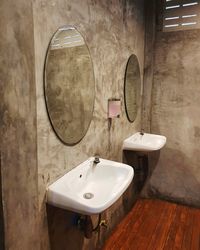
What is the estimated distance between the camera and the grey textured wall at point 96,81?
4.07 ft

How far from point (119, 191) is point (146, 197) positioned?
6.31 feet

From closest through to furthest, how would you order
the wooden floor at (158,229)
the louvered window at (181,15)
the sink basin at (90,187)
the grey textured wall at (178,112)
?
the sink basin at (90,187)
the wooden floor at (158,229)
the louvered window at (181,15)
the grey textured wall at (178,112)

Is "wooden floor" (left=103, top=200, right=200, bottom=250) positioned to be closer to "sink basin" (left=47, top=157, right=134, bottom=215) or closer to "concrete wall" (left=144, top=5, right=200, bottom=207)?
"concrete wall" (left=144, top=5, right=200, bottom=207)

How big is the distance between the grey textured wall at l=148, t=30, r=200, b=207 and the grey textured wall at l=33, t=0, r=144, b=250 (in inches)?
12.9

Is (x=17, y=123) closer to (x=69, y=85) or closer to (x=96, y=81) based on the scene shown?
(x=69, y=85)

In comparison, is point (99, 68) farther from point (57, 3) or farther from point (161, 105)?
point (161, 105)

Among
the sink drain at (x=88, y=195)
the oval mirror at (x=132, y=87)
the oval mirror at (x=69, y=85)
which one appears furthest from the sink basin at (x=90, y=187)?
the oval mirror at (x=132, y=87)

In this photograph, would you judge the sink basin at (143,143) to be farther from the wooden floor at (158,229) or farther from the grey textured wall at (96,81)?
the wooden floor at (158,229)

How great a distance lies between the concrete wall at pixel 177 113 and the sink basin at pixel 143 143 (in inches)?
12.1

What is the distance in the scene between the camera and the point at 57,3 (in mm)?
1276

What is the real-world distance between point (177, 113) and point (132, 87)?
2.31 ft

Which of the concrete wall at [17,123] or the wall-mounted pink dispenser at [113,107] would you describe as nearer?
the concrete wall at [17,123]

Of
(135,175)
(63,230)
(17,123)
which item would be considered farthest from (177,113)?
(17,123)

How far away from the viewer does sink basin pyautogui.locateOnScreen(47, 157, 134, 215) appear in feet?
3.98
